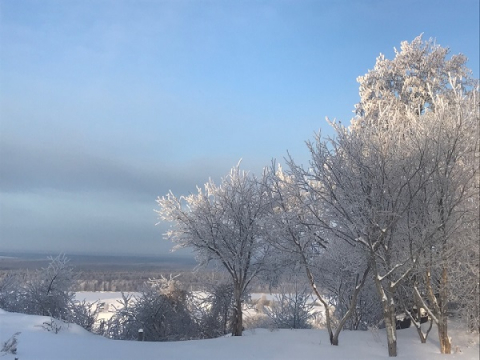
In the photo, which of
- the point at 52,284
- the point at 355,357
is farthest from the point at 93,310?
the point at 355,357

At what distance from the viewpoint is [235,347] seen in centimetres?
1133

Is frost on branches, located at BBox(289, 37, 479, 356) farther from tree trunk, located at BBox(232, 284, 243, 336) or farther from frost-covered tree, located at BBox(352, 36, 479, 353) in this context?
tree trunk, located at BBox(232, 284, 243, 336)

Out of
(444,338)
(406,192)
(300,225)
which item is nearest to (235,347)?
(300,225)

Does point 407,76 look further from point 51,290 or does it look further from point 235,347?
point 51,290

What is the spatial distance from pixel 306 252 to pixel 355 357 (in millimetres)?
3364

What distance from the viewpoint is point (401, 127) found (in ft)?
33.5

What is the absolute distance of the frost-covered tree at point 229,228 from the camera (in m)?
16.9

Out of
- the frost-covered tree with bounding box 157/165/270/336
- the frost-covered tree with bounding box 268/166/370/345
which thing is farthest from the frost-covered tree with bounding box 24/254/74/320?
the frost-covered tree with bounding box 268/166/370/345

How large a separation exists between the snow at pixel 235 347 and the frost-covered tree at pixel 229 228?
4.43 m

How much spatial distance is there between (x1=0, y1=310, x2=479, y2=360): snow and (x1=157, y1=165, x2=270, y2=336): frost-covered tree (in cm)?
443

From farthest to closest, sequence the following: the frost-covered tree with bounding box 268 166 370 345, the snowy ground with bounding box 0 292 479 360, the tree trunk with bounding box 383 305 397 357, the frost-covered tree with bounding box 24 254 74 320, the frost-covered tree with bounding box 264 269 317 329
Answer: the frost-covered tree with bounding box 264 269 317 329, the frost-covered tree with bounding box 24 254 74 320, the frost-covered tree with bounding box 268 166 370 345, the tree trunk with bounding box 383 305 397 357, the snowy ground with bounding box 0 292 479 360

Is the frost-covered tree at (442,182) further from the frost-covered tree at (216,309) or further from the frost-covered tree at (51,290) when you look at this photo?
the frost-covered tree at (51,290)

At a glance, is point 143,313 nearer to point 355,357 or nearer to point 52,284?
point 52,284

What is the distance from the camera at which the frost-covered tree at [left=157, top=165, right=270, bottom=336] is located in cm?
1688
